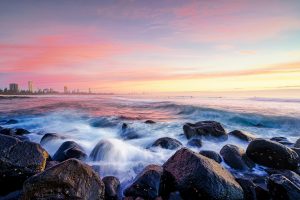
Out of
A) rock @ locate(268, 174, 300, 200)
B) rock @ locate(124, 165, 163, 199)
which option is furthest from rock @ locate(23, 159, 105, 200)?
rock @ locate(268, 174, 300, 200)

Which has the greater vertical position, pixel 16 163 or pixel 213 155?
pixel 16 163

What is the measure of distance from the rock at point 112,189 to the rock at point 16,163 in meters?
1.66

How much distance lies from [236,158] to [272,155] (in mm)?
954

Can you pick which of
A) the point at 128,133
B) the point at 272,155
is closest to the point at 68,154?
the point at 128,133

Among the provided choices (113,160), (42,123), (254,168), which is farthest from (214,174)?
(42,123)

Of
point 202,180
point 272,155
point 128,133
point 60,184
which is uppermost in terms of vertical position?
point 60,184

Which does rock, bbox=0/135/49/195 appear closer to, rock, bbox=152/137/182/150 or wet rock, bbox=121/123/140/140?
rock, bbox=152/137/182/150

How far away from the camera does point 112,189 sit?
16.7 ft

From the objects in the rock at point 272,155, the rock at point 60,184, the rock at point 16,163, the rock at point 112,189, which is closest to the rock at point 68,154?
the rock at point 16,163

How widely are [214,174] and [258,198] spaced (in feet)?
3.82

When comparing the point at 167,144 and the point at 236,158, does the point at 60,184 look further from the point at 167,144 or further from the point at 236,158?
the point at 167,144

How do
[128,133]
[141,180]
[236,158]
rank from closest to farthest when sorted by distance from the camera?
1. [141,180]
2. [236,158]
3. [128,133]

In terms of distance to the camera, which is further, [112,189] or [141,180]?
[141,180]

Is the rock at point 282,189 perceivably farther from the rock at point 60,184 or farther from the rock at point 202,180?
the rock at point 60,184
